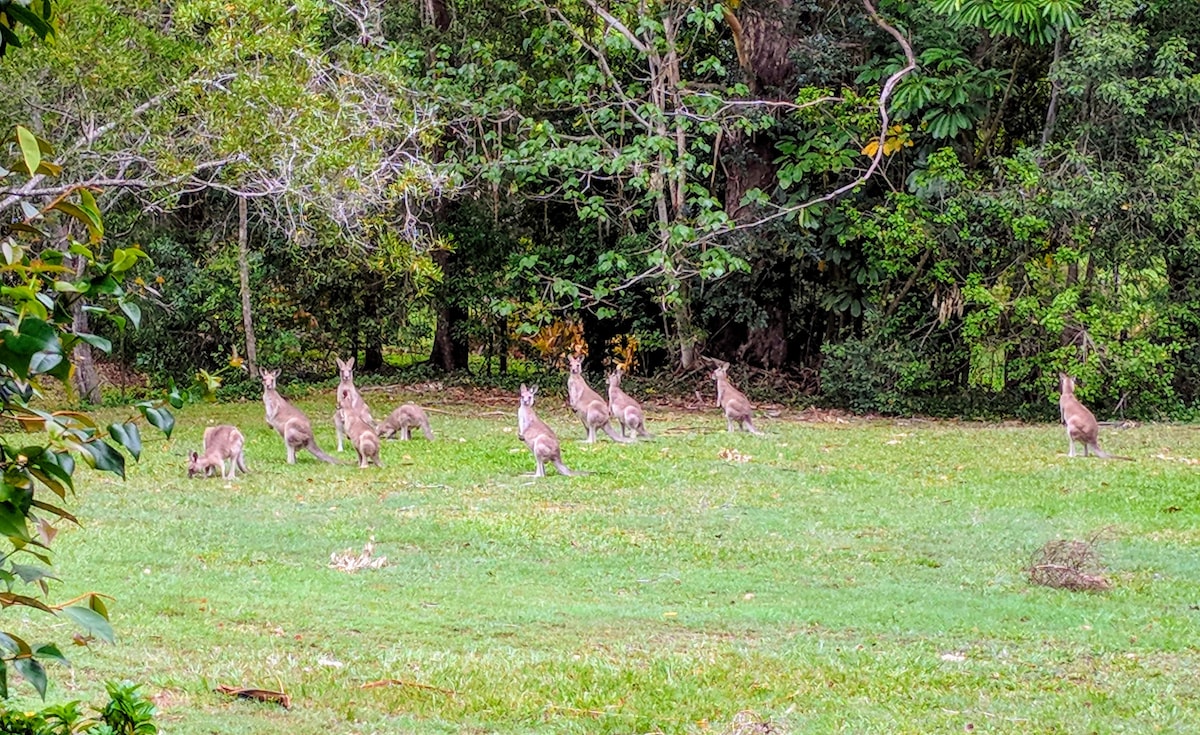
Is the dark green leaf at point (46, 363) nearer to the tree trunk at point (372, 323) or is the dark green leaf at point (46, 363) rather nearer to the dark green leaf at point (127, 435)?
the dark green leaf at point (127, 435)

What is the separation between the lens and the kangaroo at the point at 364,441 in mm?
16516

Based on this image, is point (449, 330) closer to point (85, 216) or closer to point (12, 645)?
point (85, 216)

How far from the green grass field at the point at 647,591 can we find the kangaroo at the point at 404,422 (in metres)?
0.27

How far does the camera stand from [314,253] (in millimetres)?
26578

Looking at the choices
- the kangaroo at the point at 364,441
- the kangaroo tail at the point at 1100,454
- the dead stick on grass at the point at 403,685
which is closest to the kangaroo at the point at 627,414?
the kangaroo at the point at 364,441

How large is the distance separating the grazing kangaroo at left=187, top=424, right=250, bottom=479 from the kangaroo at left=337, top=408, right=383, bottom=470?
1.39 meters

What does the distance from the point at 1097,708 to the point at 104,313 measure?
6.33m

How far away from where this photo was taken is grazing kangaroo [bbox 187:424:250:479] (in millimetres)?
15711

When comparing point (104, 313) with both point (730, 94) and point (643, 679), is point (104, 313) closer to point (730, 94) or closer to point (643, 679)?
point (643, 679)

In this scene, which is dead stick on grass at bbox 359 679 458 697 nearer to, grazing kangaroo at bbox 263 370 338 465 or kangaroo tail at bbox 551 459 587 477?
kangaroo tail at bbox 551 459 587 477

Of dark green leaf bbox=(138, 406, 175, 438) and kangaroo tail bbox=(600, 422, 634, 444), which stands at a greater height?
dark green leaf bbox=(138, 406, 175, 438)

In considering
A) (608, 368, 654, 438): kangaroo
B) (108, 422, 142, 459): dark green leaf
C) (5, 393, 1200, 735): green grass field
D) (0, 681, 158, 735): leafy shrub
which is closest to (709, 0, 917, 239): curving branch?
(608, 368, 654, 438): kangaroo

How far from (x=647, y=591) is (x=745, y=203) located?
1417cm

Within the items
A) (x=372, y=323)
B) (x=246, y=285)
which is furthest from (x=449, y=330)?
(x=246, y=285)
